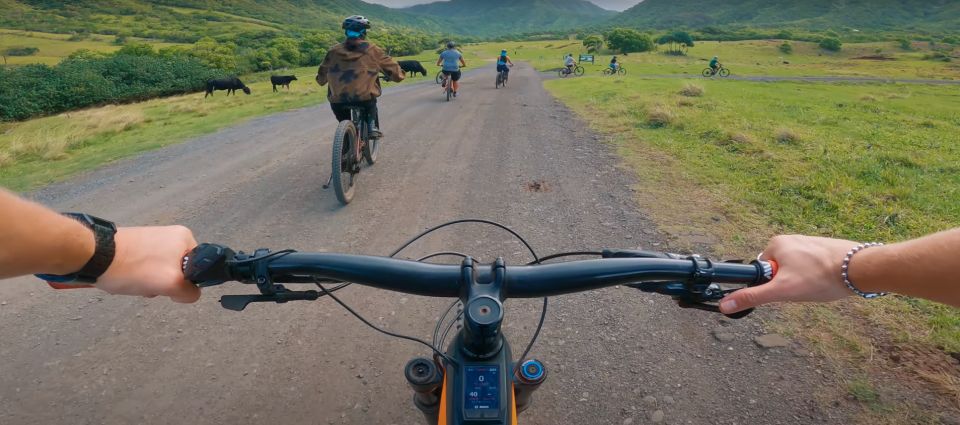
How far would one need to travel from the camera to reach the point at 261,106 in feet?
52.4

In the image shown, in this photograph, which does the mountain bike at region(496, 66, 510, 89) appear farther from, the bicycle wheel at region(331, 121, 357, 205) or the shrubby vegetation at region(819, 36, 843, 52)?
the shrubby vegetation at region(819, 36, 843, 52)

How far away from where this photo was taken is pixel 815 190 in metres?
6.05

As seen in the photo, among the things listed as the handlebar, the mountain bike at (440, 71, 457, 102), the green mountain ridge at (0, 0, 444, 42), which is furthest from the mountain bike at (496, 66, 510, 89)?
the green mountain ridge at (0, 0, 444, 42)

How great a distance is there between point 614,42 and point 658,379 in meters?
85.6

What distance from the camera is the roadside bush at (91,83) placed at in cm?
2700

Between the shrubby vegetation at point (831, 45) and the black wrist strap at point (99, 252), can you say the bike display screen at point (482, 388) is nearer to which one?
the black wrist strap at point (99, 252)

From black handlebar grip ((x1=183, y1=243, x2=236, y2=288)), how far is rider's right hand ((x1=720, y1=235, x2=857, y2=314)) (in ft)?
4.93

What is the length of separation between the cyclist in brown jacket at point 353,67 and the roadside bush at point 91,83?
3069 centimetres

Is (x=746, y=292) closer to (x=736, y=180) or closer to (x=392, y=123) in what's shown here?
(x=736, y=180)

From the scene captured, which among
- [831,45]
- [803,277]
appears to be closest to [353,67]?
[803,277]

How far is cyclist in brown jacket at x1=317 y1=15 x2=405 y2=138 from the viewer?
6598 millimetres

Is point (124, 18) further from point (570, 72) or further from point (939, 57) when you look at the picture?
point (939, 57)

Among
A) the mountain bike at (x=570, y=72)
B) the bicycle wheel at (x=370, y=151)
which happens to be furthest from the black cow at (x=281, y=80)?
the bicycle wheel at (x=370, y=151)

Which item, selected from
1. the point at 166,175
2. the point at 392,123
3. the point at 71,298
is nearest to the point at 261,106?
the point at 392,123
